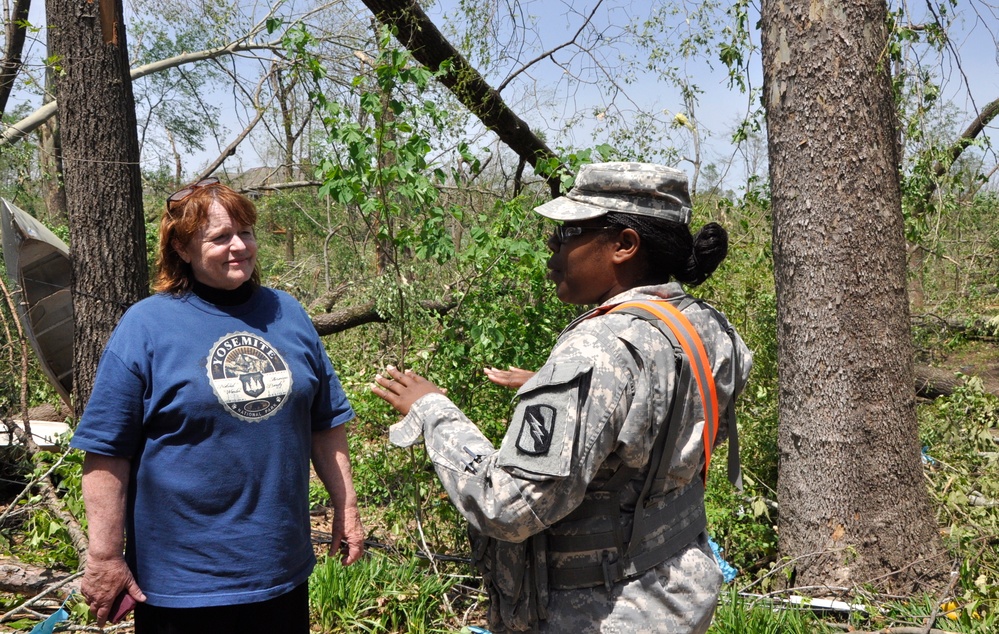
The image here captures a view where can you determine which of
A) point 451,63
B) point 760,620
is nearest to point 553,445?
point 760,620

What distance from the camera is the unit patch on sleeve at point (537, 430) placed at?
5.30 feet

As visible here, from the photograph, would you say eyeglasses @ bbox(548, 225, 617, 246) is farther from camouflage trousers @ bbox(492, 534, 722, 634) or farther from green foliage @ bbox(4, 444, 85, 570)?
green foliage @ bbox(4, 444, 85, 570)

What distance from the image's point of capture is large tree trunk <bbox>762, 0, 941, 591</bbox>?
383 centimetres

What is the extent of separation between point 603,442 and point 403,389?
1.78 ft

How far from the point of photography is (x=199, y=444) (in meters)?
2.20

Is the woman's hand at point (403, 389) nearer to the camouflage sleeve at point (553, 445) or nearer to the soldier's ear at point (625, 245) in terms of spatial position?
the camouflage sleeve at point (553, 445)

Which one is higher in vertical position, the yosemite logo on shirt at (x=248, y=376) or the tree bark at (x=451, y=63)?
the tree bark at (x=451, y=63)

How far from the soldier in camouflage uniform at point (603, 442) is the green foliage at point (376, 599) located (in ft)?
6.61

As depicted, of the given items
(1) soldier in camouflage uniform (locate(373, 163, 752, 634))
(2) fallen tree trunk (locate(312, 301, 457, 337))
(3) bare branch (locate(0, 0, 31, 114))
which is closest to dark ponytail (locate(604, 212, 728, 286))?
(1) soldier in camouflage uniform (locate(373, 163, 752, 634))

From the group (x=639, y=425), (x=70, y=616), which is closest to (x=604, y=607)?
(x=639, y=425)

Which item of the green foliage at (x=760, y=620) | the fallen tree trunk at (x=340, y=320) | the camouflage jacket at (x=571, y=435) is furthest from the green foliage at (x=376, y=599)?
the fallen tree trunk at (x=340, y=320)

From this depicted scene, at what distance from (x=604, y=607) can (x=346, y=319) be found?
6615mm

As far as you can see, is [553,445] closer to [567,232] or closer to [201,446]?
[567,232]

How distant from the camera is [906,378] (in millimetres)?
3883
